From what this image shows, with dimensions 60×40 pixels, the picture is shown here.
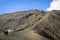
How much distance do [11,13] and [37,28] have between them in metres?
40.5

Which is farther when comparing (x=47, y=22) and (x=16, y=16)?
(x=16, y=16)

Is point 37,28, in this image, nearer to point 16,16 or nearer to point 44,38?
point 44,38

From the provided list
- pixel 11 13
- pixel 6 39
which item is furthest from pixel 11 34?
pixel 11 13

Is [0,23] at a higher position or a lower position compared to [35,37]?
lower

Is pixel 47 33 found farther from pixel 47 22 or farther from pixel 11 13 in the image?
pixel 11 13

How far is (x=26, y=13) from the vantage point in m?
53.9

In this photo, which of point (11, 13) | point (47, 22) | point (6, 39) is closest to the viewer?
point (6, 39)

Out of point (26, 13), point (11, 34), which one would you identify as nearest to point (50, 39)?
point (11, 34)

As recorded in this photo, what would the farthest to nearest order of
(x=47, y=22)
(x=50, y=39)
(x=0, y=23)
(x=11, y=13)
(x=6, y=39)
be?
(x=11, y=13) → (x=0, y=23) → (x=47, y=22) → (x=50, y=39) → (x=6, y=39)

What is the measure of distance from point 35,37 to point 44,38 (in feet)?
2.98

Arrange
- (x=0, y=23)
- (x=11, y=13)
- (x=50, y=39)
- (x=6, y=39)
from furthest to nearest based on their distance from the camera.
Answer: (x=11, y=13), (x=0, y=23), (x=50, y=39), (x=6, y=39)

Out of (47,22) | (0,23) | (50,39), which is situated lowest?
(0,23)

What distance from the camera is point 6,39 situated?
17.5m

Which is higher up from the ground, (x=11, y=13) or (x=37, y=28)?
(x=37, y=28)
